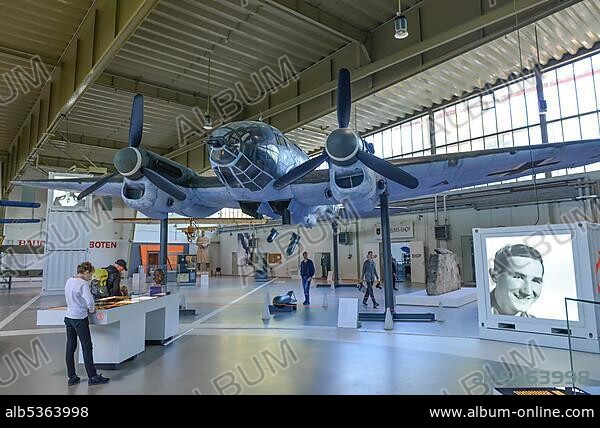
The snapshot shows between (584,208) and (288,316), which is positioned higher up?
(584,208)

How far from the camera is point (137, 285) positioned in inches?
348

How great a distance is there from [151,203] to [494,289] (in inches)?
339

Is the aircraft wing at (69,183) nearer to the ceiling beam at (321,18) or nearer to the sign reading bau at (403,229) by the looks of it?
the ceiling beam at (321,18)

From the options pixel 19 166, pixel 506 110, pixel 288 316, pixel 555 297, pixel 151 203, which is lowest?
pixel 288 316

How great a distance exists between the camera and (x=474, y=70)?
17188mm

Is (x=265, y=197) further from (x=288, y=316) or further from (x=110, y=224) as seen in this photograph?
(x=110, y=224)

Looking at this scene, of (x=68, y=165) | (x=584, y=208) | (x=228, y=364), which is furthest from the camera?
(x=68, y=165)

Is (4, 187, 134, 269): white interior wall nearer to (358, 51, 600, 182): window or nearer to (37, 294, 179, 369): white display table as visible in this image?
(358, 51, 600, 182): window

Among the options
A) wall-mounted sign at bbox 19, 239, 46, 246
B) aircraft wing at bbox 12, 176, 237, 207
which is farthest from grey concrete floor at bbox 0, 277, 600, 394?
wall-mounted sign at bbox 19, 239, 46, 246

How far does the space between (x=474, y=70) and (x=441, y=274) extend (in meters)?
9.79

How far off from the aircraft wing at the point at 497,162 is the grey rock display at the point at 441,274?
478cm

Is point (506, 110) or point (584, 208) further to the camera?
point (506, 110)

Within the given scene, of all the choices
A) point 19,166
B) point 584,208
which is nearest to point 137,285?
point 19,166
